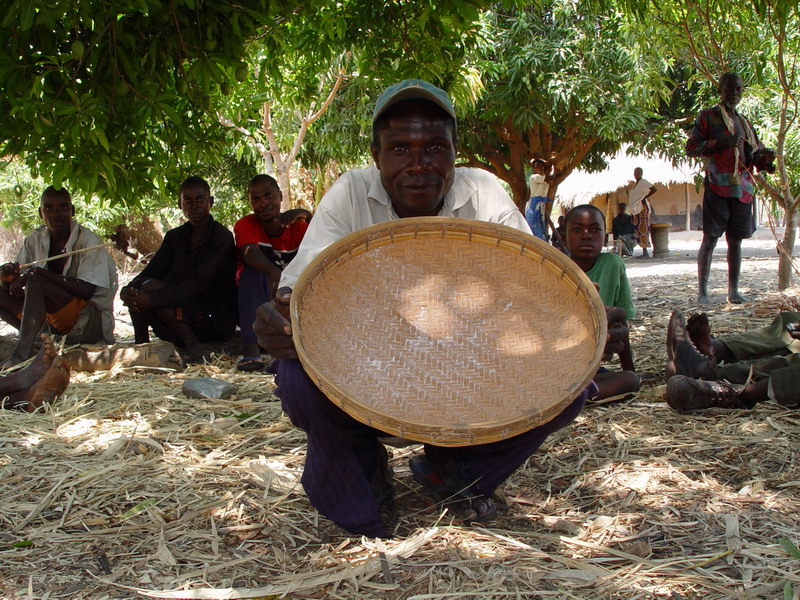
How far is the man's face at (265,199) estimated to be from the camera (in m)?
4.45

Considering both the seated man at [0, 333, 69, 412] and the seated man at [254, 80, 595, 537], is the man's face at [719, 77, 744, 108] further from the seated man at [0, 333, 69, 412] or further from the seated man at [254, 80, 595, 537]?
the seated man at [0, 333, 69, 412]

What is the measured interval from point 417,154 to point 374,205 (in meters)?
0.24

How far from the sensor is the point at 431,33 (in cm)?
379

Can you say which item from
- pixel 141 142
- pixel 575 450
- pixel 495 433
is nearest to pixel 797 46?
pixel 575 450

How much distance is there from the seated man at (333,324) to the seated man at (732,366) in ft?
3.76

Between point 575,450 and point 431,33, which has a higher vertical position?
point 431,33

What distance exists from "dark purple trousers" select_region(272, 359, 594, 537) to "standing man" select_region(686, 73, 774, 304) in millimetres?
3840

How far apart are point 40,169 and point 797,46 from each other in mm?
5269

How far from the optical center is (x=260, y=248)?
4453 mm

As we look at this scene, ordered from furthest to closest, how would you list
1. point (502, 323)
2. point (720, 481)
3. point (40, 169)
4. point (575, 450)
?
point (40, 169) < point (575, 450) < point (720, 481) < point (502, 323)

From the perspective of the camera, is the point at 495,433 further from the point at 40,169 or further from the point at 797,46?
the point at 797,46

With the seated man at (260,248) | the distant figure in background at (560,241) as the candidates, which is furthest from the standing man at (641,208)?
the seated man at (260,248)

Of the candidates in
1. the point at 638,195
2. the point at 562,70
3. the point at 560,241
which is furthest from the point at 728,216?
the point at 638,195

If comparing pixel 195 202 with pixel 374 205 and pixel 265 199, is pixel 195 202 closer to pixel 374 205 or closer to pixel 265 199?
pixel 265 199
